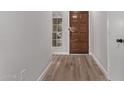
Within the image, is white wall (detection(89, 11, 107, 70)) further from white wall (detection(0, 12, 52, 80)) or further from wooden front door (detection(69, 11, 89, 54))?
wooden front door (detection(69, 11, 89, 54))

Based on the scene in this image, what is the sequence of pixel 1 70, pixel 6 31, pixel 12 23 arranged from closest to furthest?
pixel 1 70 → pixel 6 31 → pixel 12 23

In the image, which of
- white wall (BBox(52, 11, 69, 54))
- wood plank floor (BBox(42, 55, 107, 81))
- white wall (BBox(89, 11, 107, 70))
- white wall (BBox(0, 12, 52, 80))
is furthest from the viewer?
white wall (BBox(52, 11, 69, 54))

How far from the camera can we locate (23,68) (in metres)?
2.06

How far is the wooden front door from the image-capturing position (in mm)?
6492

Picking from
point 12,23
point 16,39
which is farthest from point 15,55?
point 12,23

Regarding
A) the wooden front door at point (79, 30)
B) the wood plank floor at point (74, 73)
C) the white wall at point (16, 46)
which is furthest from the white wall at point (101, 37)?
the wooden front door at point (79, 30)

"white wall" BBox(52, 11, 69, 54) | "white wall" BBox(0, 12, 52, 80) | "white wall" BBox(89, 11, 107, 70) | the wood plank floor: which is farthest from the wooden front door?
"white wall" BBox(0, 12, 52, 80)

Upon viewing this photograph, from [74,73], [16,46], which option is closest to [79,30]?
[74,73]

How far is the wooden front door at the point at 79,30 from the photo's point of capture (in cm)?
649

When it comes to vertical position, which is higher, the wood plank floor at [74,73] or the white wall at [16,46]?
the white wall at [16,46]

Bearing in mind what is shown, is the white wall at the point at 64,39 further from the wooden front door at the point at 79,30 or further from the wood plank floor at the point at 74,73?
the wood plank floor at the point at 74,73

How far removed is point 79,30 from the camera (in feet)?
21.3
